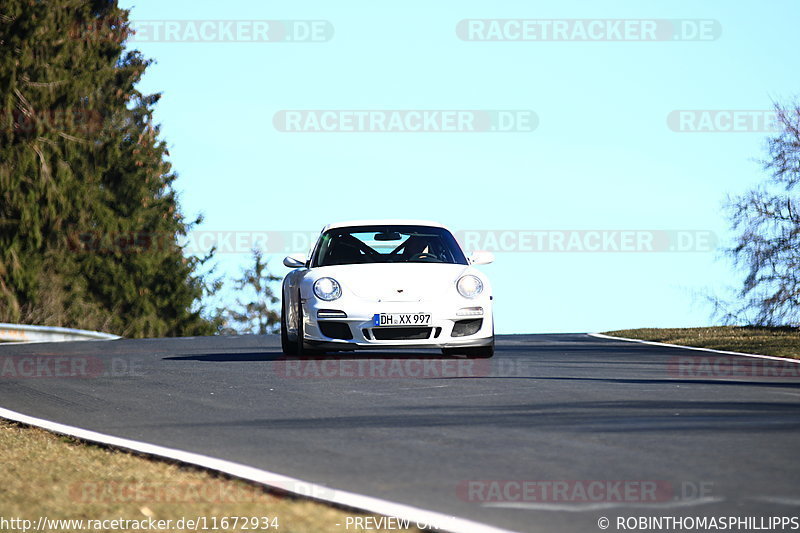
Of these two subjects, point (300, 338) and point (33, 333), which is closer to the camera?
point (300, 338)

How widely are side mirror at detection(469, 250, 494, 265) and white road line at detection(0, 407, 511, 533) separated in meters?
7.40

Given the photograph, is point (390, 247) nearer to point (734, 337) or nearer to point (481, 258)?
point (481, 258)

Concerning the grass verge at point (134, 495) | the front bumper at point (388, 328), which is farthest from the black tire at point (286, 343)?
the grass verge at point (134, 495)

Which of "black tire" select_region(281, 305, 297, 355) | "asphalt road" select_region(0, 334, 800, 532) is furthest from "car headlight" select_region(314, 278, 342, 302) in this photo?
"black tire" select_region(281, 305, 297, 355)

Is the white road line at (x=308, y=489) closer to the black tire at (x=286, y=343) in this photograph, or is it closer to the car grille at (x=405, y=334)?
the car grille at (x=405, y=334)

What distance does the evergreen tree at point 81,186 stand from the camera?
3731 centimetres

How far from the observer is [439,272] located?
1405 centimetres

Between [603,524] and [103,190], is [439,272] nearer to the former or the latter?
[603,524]

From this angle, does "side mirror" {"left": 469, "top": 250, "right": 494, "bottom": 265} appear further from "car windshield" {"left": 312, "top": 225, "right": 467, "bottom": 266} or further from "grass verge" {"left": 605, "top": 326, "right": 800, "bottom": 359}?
"grass verge" {"left": 605, "top": 326, "right": 800, "bottom": 359}

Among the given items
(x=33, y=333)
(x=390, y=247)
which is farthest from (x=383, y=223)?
(x=33, y=333)

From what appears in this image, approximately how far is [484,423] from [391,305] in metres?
5.30

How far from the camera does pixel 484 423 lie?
8414 mm

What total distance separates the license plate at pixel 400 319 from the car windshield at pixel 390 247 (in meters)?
1.11

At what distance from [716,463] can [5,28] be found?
34.4 m
